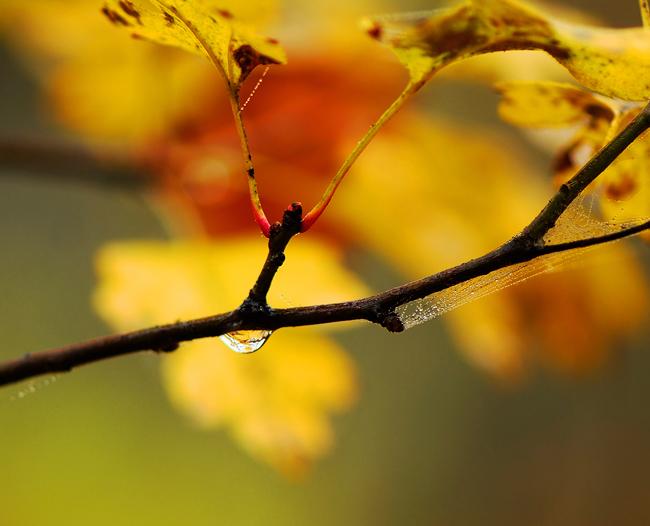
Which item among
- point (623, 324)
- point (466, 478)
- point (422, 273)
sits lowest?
point (466, 478)

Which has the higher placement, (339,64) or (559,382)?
(339,64)

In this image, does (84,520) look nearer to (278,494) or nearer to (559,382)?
(278,494)

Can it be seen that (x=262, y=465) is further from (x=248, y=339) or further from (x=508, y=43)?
(x=508, y=43)

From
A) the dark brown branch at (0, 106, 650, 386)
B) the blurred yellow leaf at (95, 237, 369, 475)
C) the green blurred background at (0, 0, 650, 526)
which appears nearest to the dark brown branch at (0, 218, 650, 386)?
the dark brown branch at (0, 106, 650, 386)

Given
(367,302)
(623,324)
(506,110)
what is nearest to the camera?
(367,302)

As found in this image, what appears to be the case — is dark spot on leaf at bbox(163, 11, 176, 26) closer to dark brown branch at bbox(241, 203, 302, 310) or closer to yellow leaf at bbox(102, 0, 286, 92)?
yellow leaf at bbox(102, 0, 286, 92)

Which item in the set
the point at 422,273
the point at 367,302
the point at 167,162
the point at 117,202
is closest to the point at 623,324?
the point at 422,273
